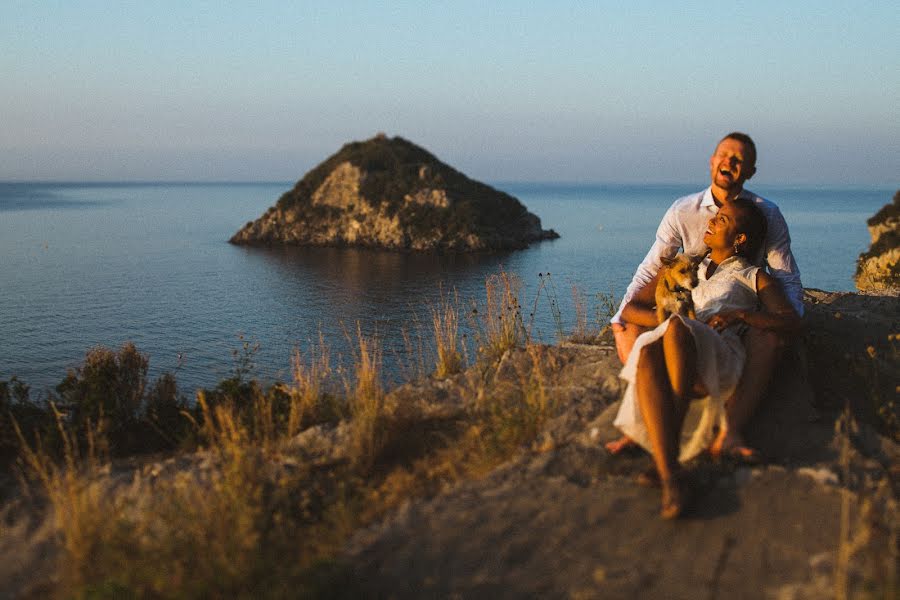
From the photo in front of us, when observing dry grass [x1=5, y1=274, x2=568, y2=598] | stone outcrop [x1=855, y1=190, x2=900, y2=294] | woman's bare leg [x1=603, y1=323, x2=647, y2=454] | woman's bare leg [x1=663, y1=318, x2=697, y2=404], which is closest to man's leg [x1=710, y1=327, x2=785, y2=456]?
woman's bare leg [x1=663, y1=318, x2=697, y2=404]

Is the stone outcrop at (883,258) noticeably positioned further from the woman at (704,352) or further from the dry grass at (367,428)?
the dry grass at (367,428)

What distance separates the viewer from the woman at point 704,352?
4.37 metres

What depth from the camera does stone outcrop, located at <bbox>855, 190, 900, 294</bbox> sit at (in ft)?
49.2

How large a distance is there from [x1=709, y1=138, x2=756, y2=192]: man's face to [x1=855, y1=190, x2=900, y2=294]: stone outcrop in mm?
5819

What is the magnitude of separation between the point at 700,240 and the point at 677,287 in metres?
0.88

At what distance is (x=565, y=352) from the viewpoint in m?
7.59

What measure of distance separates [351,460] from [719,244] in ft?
9.97

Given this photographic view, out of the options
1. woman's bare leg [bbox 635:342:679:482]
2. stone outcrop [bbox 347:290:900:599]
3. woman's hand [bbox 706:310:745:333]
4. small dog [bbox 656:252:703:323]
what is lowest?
stone outcrop [bbox 347:290:900:599]

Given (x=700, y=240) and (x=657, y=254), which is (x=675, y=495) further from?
(x=700, y=240)

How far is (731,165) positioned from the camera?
584cm

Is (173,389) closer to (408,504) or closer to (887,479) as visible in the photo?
(408,504)

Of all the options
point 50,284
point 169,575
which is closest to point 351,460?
point 169,575

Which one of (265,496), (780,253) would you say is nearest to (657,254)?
(780,253)

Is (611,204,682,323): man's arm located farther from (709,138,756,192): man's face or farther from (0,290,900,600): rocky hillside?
(0,290,900,600): rocky hillside
